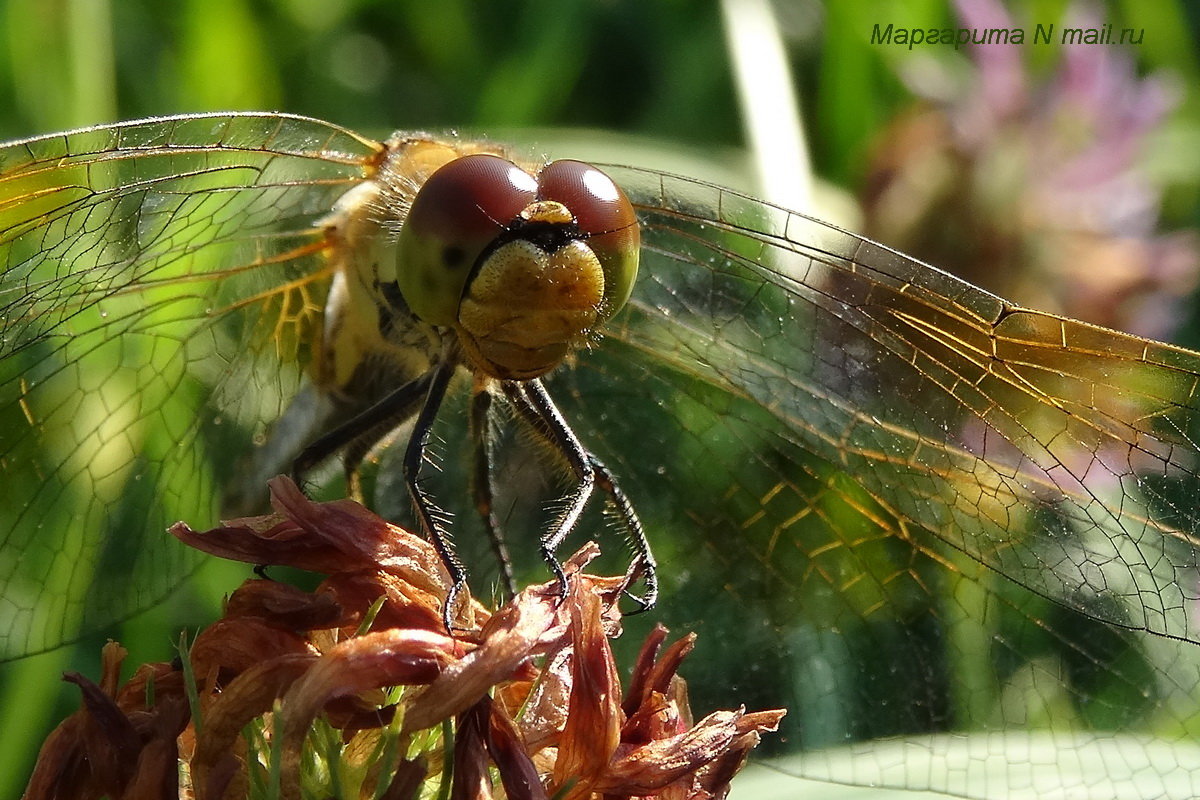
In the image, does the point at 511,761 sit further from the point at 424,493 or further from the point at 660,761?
the point at 424,493

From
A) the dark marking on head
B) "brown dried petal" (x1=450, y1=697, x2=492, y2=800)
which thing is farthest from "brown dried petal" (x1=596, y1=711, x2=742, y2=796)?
the dark marking on head

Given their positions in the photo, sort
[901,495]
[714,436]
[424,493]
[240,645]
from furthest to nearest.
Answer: [714,436]
[901,495]
[424,493]
[240,645]

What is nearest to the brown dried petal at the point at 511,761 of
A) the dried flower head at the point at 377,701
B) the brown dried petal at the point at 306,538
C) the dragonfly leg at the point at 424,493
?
the dried flower head at the point at 377,701

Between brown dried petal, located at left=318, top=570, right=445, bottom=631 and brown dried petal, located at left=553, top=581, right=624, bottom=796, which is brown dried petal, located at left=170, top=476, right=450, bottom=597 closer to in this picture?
brown dried petal, located at left=318, top=570, right=445, bottom=631

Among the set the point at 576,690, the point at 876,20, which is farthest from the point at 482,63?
the point at 576,690

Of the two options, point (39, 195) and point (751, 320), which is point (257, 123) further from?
point (751, 320)

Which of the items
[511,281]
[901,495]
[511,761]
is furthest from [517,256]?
[901,495]

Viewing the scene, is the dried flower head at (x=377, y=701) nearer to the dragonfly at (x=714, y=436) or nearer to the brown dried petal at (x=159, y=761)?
the brown dried petal at (x=159, y=761)
